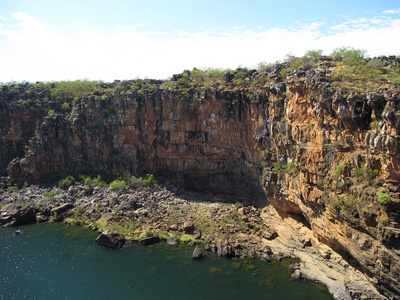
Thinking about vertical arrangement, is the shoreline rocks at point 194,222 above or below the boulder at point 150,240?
above

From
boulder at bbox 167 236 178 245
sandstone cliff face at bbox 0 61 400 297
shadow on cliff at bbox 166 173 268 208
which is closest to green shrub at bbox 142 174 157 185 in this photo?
sandstone cliff face at bbox 0 61 400 297

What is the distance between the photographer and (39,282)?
25.2 metres

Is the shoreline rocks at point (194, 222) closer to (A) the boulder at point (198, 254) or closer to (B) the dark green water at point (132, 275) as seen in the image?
(A) the boulder at point (198, 254)

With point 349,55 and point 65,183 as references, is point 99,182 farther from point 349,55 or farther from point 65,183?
point 349,55

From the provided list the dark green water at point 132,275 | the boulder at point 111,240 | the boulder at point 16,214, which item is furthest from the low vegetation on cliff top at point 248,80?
the boulder at point 111,240

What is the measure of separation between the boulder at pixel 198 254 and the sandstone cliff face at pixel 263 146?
1005 cm

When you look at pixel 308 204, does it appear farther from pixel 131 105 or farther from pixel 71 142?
pixel 71 142

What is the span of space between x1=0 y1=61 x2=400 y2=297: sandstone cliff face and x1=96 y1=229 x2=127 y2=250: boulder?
1409 cm

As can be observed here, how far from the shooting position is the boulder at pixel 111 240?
3033 centimetres

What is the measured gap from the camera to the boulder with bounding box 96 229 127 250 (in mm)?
30328

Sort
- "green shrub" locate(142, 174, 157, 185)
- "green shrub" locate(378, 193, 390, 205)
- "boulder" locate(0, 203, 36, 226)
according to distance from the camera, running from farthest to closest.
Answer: "green shrub" locate(142, 174, 157, 185) → "boulder" locate(0, 203, 36, 226) → "green shrub" locate(378, 193, 390, 205)

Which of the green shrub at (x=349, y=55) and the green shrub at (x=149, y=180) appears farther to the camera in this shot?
the green shrub at (x=149, y=180)

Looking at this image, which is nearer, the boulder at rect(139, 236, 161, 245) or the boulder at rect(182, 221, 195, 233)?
the boulder at rect(139, 236, 161, 245)

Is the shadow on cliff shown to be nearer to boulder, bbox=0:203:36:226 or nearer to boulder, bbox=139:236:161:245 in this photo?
boulder, bbox=139:236:161:245
